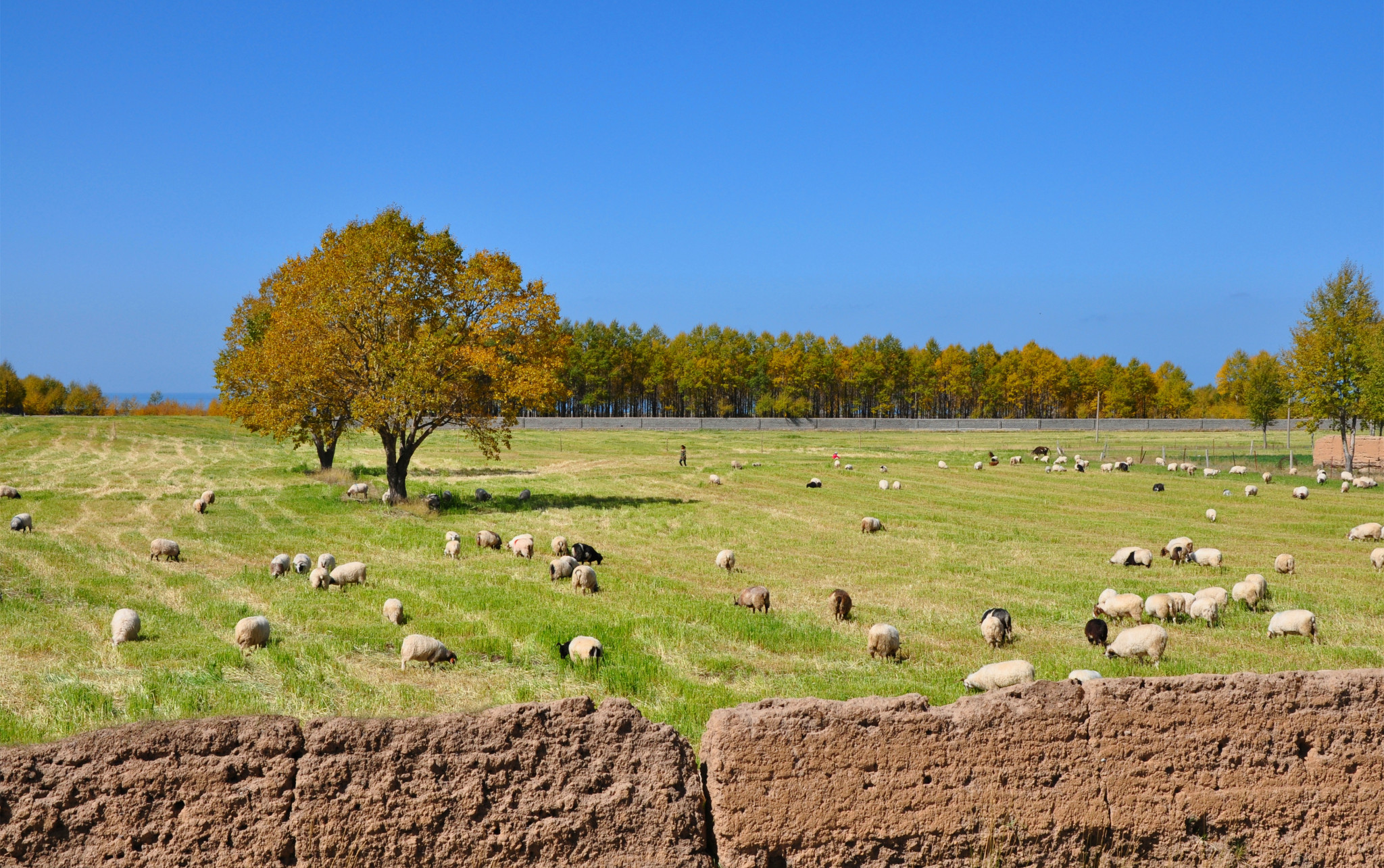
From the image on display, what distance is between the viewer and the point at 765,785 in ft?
18.2

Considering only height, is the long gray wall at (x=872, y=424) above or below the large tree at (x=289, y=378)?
below

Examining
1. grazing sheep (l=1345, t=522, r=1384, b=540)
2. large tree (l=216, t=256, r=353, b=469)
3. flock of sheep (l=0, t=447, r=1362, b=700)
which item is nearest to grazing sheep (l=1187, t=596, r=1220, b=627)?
flock of sheep (l=0, t=447, r=1362, b=700)

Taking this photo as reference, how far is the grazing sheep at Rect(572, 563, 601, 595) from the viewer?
53.9 ft

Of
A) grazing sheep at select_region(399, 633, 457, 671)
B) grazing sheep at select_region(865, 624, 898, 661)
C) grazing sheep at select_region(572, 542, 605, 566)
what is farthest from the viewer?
grazing sheep at select_region(572, 542, 605, 566)

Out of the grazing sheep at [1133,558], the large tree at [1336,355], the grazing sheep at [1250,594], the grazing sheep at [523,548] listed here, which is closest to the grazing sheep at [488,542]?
the grazing sheep at [523,548]

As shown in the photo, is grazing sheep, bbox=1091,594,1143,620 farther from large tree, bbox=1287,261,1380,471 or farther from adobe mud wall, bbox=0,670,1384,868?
large tree, bbox=1287,261,1380,471

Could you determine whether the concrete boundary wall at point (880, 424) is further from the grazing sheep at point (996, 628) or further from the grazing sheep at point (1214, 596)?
the grazing sheep at point (996, 628)

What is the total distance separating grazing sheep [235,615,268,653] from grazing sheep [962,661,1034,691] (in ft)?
30.1

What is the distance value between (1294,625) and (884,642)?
6694 mm

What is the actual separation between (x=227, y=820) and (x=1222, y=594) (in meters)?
15.4

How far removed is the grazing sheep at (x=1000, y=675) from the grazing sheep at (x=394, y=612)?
827cm

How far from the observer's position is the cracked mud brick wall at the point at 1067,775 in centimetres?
558

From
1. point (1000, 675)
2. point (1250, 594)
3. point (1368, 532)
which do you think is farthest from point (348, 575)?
point (1368, 532)

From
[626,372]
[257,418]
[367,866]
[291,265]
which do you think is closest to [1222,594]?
[367,866]
